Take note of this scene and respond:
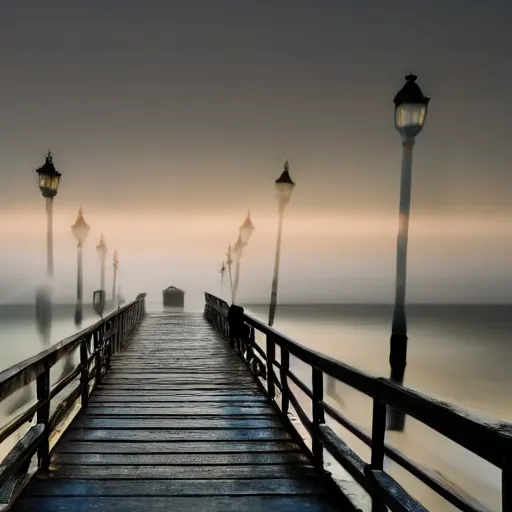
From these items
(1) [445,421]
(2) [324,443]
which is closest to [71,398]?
(2) [324,443]

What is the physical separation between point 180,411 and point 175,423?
705 mm

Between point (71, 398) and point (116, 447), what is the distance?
4.26ft

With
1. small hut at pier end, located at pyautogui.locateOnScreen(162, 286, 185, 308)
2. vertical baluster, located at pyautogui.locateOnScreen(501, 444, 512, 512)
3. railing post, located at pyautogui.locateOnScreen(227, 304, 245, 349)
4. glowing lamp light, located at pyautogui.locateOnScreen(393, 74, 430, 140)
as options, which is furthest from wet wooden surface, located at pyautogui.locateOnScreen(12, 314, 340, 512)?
small hut at pier end, located at pyautogui.locateOnScreen(162, 286, 185, 308)

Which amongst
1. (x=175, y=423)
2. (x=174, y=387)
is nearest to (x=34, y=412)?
(x=175, y=423)

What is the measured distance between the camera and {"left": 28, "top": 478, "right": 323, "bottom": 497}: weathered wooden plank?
451 cm

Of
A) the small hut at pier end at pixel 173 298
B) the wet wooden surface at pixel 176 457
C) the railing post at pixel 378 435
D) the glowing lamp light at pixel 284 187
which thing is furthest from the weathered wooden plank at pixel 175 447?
the small hut at pier end at pixel 173 298

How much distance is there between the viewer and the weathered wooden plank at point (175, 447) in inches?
225

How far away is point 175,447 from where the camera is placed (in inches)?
233

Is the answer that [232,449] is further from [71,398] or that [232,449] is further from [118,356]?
[118,356]

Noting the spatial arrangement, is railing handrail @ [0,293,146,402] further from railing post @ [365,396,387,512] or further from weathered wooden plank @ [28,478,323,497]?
railing post @ [365,396,387,512]

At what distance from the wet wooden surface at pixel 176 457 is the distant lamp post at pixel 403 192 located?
12.1 ft

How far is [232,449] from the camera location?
5832 mm

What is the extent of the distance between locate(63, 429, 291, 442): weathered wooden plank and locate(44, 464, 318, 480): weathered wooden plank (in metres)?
0.99

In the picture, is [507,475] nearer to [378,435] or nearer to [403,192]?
[378,435]
